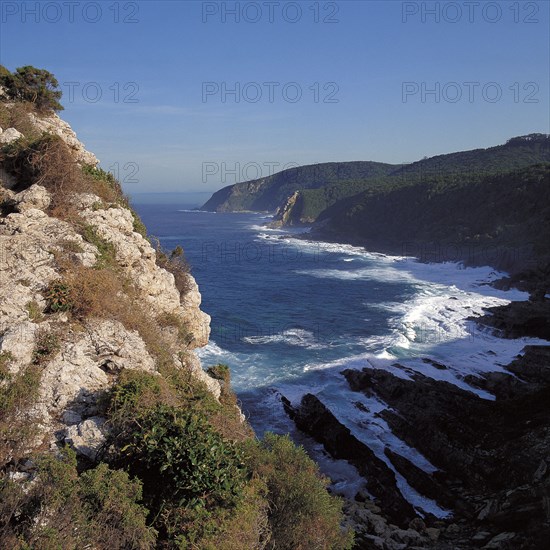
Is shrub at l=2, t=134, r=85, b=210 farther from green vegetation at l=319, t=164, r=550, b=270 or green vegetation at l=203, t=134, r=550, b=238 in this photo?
green vegetation at l=203, t=134, r=550, b=238

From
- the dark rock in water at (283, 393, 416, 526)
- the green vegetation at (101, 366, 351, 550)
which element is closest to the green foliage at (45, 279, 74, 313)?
the green vegetation at (101, 366, 351, 550)

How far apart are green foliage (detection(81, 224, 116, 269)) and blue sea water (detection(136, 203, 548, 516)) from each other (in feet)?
42.0

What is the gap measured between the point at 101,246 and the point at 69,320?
3.02m

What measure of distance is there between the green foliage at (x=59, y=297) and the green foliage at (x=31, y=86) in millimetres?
11866

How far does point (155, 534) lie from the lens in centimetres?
670

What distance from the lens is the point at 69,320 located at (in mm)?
9461

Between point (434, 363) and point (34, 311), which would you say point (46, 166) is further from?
point (434, 363)

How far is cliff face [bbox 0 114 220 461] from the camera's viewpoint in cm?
804

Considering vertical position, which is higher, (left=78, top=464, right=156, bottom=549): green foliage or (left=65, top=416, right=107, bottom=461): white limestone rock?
(left=65, top=416, right=107, bottom=461): white limestone rock

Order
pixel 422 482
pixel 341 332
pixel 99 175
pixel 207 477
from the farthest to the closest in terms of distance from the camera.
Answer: pixel 341 332 → pixel 422 482 → pixel 99 175 → pixel 207 477

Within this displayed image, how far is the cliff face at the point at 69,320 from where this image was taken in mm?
8037

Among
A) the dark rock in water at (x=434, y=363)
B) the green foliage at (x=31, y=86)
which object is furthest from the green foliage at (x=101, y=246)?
the dark rock in water at (x=434, y=363)

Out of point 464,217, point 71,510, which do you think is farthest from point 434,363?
point 464,217

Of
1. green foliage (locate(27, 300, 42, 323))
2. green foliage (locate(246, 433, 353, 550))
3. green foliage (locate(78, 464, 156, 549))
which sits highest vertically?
green foliage (locate(27, 300, 42, 323))
